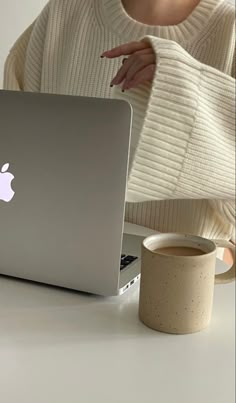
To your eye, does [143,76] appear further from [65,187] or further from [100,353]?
[100,353]

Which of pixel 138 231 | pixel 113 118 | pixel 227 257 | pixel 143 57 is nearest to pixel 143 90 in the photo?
pixel 143 57

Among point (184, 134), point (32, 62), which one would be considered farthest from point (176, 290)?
point (32, 62)

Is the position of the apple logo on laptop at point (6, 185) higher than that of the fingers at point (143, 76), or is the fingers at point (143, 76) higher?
the fingers at point (143, 76)

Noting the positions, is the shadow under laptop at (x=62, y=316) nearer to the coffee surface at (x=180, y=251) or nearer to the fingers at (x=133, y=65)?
the coffee surface at (x=180, y=251)

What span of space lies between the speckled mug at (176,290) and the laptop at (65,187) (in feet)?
0.20

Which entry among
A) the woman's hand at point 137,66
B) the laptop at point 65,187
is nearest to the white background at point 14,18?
the woman's hand at point 137,66

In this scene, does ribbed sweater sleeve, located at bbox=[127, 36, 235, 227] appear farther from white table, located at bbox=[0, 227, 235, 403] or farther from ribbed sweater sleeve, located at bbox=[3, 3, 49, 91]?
ribbed sweater sleeve, located at bbox=[3, 3, 49, 91]

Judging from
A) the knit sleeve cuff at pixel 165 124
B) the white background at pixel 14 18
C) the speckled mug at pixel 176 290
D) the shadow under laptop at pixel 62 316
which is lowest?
the shadow under laptop at pixel 62 316

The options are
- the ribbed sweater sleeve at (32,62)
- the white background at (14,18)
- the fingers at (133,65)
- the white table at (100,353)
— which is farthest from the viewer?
the white background at (14,18)

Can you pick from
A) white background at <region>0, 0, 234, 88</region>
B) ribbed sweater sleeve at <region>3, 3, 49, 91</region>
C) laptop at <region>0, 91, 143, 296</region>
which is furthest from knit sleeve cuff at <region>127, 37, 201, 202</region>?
white background at <region>0, 0, 234, 88</region>

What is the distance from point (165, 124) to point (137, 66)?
0.29ft

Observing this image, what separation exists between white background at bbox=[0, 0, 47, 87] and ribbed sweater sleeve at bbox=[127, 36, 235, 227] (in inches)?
40.2

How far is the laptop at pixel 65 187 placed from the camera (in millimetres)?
659

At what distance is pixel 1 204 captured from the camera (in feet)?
2.40
